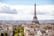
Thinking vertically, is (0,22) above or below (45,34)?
above

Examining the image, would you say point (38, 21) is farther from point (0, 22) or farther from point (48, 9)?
point (0, 22)

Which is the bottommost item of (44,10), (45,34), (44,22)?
(45,34)

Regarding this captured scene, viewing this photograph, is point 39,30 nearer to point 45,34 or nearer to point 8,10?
point 45,34

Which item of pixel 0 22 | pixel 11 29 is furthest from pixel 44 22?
pixel 0 22

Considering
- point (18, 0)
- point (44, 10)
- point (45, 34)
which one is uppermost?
point (18, 0)

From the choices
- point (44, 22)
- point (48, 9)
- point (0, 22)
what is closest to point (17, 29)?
point (0, 22)

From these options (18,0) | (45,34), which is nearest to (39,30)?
(45,34)

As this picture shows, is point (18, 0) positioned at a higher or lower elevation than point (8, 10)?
higher
